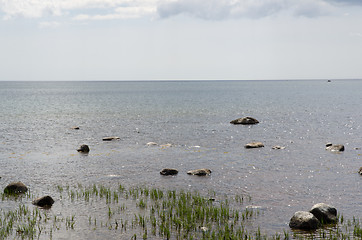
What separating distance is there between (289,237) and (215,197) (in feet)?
23.7

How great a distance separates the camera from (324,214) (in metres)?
18.4

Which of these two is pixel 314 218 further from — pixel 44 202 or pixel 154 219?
pixel 44 202

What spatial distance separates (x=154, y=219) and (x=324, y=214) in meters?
8.52

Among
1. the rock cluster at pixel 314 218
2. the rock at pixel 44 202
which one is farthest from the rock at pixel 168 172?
the rock cluster at pixel 314 218

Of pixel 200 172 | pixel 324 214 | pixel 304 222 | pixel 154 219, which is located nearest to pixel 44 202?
pixel 154 219

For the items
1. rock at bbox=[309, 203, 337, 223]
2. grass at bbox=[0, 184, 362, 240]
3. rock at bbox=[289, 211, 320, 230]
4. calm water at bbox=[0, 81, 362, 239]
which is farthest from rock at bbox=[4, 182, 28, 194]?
rock at bbox=[309, 203, 337, 223]

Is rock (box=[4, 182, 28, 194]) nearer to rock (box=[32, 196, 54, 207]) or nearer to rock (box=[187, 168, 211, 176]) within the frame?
rock (box=[32, 196, 54, 207])

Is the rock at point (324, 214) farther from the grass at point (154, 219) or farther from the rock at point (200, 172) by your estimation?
the rock at point (200, 172)

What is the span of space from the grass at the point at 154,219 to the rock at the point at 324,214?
38 centimetres

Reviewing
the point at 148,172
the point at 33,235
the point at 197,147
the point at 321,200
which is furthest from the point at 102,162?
the point at 321,200

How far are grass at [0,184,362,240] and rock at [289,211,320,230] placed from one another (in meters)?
0.40

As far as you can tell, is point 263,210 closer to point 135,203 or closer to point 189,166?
point 135,203

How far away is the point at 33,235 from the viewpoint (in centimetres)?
1694

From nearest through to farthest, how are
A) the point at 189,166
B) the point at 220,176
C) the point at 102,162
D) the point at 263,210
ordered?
the point at 263,210
the point at 220,176
the point at 189,166
the point at 102,162
